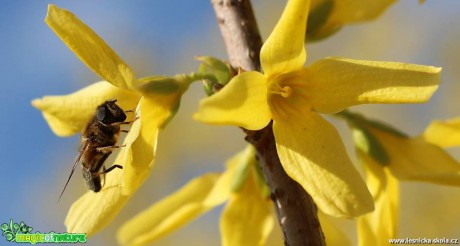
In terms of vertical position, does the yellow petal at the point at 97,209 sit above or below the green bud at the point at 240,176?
above

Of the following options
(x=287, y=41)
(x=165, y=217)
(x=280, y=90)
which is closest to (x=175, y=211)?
(x=165, y=217)

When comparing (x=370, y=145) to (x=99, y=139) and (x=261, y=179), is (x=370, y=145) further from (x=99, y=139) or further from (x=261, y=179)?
(x=99, y=139)

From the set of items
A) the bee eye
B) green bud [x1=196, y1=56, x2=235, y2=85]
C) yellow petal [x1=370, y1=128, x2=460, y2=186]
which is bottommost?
yellow petal [x1=370, y1=128, x2=460, y2=186]

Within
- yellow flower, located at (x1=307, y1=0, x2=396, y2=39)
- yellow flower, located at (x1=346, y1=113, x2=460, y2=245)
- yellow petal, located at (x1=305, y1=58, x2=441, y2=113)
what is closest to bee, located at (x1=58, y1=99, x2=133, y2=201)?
yellow petal, located at (x1=305, y1=58, x2=441, y2=113)

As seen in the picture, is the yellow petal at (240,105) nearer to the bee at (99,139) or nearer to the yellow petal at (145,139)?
the yellow petal at (145,139)

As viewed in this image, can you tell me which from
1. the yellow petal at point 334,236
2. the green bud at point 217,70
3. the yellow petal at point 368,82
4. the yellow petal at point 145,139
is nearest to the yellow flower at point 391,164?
the yellow petal at point 334,236

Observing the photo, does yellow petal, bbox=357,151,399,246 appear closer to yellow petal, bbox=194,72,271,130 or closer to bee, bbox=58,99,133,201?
yellow petal, bbox=194,72,271,130
